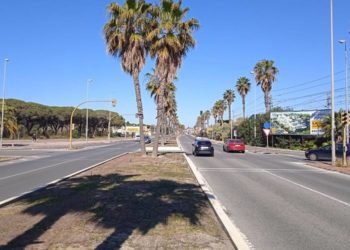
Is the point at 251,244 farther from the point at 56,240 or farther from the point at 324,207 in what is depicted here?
the point at 324,207

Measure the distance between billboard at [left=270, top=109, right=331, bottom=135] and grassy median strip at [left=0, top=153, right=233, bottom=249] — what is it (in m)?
47.4

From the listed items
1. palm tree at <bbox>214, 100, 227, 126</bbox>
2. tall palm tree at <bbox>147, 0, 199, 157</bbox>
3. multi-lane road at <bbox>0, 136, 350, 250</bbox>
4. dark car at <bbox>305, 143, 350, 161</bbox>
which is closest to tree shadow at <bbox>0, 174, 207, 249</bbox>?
multi-lane road at <bbox>0, 136, 350, 250</bbox>

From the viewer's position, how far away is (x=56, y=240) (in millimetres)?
7445

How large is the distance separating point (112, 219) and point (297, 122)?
55.1 metres

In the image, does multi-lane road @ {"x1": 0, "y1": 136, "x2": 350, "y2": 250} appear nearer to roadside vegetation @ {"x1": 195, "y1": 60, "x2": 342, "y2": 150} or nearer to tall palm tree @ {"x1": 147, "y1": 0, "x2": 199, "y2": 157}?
tall palm tree @ {"x1": 147, "y1": 0, "x2": 199, "y2": 157}

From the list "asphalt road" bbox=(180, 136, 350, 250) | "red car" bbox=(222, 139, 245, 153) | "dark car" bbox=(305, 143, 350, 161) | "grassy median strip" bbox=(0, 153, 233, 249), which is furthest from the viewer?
"red car" bbox=(222, 139, 245, 153)

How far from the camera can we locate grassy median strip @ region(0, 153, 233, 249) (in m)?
7.43

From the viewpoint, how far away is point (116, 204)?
10992 mm

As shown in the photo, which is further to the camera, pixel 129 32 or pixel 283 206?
pixel 129 32

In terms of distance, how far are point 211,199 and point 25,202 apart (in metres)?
4.86

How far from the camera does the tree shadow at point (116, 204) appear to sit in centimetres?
823

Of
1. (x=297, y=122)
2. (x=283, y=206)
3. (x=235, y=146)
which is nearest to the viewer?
(x=283, y=206)

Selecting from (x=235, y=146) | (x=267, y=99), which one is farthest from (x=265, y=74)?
(x=235, y=146)

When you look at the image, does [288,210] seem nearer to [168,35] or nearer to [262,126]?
[168,35]
